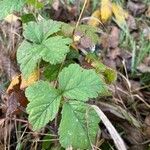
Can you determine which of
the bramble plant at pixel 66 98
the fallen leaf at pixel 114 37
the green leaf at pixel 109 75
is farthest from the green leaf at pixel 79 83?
the fallen leaf at pixel 114 37

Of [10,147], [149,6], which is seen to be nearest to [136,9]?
[149,6]

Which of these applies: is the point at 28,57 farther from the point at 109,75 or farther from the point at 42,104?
the point at 109,75

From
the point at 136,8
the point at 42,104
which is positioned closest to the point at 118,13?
the point at 136,8

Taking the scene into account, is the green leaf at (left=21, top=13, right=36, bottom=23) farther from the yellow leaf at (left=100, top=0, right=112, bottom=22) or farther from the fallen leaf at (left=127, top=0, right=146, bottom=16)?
the fallen leaf at (left=127, top=0, right=146, bottom=16)

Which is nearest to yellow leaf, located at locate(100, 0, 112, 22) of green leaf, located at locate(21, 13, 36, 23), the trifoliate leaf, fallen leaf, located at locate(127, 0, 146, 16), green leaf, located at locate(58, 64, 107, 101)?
fallen leaf, located at locate(127, 0, 146, 16)

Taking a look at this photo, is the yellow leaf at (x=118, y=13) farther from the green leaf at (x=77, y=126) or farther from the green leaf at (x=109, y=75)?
the green leaf at (x=77, y=126)
